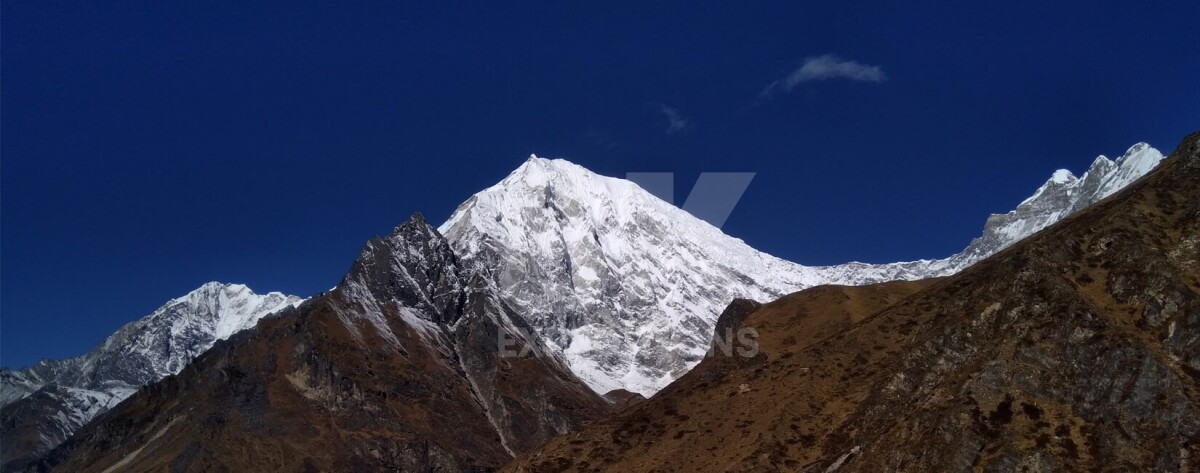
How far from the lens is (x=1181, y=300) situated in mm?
109125

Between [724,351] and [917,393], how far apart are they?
244 feet

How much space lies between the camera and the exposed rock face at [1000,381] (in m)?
98.9

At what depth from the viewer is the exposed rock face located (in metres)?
98.9

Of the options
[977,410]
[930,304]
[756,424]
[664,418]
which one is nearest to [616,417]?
[664,418]

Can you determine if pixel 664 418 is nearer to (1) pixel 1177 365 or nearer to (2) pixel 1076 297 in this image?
(2) pixel 1076 297

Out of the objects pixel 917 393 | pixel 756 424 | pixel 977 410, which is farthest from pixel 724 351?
pixel 977 410

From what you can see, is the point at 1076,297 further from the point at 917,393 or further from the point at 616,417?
the point at 616,417

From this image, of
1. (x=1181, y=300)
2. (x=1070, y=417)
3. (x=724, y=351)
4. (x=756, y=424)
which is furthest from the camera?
(x=724, y=351)

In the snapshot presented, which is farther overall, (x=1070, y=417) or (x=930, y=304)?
(x=930, y=304)

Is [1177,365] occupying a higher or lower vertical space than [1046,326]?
lower

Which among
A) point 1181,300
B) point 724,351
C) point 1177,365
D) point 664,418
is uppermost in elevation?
point 724,351

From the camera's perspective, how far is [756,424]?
450 ft

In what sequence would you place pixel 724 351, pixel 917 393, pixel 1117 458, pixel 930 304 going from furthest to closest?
1. pixel 724 351
2. pixel 930 304
3. pixel 917 393
4. pixel 1117 458

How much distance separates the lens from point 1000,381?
107 m
